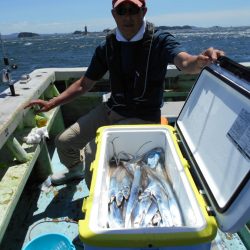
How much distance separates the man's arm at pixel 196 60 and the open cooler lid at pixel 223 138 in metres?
0.05

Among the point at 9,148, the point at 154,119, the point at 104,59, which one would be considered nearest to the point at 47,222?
the point at 9,148

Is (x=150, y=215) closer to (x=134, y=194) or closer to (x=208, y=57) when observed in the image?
(x=134, y=194)

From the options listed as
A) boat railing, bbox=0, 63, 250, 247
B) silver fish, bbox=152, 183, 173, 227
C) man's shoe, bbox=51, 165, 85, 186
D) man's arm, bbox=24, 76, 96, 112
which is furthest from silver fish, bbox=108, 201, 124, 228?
man's shoe, bbox=51, 165, 85, 186

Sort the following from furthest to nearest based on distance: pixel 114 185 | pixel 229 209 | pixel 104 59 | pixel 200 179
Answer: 1. pixel 104 59
2. pixel 114 185
3. pixel 200 179
4. pixel 229 209

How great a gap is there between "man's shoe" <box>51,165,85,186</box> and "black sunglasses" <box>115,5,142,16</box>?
5.61 feet

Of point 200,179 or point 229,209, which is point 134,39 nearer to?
point 200,179

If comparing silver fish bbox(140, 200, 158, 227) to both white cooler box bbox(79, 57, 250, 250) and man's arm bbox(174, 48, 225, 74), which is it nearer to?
white cooler box bbox(79, 57, 250, 250)

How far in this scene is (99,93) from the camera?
4.79 m

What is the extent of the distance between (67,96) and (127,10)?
3.52ft

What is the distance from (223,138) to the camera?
6.15 feet

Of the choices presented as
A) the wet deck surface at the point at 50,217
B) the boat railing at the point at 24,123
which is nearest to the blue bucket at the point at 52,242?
the boat railing at the point at 24,123

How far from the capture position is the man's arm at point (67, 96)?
10.3 feet

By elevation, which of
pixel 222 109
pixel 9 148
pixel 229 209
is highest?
pixel 222 109

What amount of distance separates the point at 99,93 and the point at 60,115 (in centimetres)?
67
